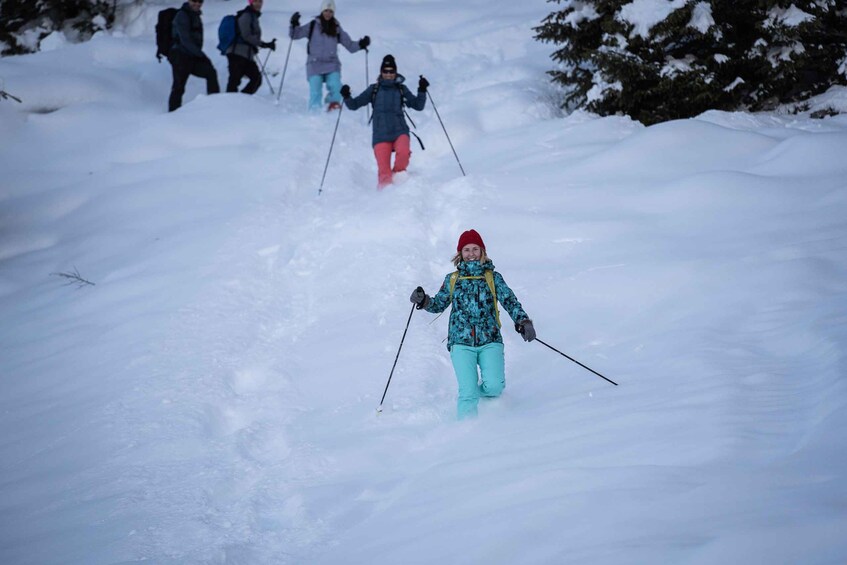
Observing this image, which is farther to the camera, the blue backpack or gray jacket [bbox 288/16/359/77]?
the blue backpack

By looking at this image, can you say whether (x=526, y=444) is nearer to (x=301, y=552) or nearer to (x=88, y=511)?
(x=301, y=552)

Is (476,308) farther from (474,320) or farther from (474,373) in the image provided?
(474,373)

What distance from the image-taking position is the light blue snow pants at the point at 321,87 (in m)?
12.8

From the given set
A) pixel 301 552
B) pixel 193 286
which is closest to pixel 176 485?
pixel 301 552

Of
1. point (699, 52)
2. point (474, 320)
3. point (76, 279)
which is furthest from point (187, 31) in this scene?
point (474, 320)

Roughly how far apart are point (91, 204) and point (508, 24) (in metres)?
10.8

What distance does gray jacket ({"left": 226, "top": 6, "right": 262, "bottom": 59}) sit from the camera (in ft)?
40.5

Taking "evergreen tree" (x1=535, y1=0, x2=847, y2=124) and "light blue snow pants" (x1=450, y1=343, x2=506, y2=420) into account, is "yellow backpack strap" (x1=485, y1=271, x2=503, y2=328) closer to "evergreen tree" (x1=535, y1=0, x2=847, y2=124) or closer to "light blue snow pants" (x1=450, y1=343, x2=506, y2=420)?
"light blue snow pants" (x1=450, y1=343, x2=506, y2=420)

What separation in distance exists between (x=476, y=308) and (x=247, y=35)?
9586 mm

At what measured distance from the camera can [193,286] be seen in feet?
24.6

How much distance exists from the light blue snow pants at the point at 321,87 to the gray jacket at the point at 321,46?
0.11 metres

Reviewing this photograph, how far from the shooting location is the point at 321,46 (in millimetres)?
12359

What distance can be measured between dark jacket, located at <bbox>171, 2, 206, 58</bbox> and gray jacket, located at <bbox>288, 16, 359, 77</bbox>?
1.61 metres

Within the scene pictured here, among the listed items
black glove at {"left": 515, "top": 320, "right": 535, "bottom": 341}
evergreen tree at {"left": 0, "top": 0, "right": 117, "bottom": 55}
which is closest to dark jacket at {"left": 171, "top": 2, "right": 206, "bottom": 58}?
evergreen tree at {"left": 0, "top": 0, "right": 117, "bottom": 55}
